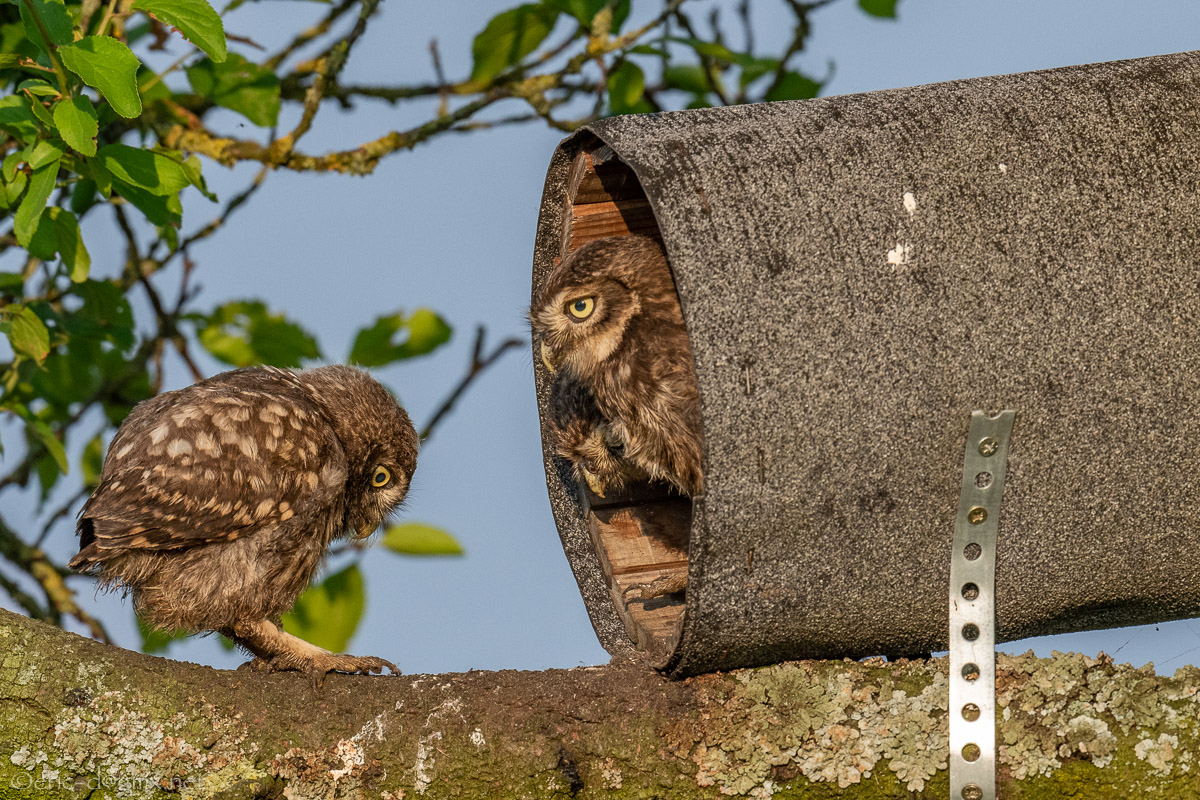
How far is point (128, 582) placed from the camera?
9.52ft

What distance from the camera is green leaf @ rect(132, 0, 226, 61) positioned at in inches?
90.2

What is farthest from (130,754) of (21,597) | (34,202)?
(21,597)

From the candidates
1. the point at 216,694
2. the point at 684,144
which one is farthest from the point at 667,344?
the point at 216,694

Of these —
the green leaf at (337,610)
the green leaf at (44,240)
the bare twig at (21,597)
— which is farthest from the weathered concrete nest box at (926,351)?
the bare twig at (21,597)

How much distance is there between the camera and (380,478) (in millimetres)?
3365

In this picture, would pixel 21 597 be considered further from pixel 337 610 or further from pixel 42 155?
pixel 42 155

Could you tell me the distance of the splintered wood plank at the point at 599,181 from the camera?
8.61 ft

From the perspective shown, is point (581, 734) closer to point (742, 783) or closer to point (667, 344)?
point (742, 783)

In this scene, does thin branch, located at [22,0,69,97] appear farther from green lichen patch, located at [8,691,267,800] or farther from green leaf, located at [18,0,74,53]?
green lichen patch, located at [8,691,267,800]

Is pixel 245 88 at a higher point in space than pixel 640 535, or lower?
higher

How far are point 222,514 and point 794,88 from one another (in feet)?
8.24

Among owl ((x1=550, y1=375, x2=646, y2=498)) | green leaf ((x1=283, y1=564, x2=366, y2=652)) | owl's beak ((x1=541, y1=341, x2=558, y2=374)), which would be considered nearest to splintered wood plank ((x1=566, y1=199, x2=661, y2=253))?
owl's beak ((x1=541, y1=341, x2=558, y2=374))

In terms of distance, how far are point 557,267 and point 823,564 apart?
1.13 m

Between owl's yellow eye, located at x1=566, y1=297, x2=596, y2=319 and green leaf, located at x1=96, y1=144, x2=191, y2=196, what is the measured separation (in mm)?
919
